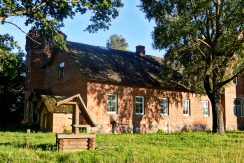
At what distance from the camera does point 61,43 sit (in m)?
19.9

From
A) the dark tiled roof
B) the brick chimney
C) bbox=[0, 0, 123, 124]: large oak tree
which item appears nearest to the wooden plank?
bbox=[0, 0, 123, 124]: large oak tree

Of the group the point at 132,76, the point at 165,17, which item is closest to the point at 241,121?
the point at 132,76

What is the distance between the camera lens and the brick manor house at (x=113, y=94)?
27797 millimetres

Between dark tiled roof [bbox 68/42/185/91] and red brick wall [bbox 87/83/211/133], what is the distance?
0.65 meters

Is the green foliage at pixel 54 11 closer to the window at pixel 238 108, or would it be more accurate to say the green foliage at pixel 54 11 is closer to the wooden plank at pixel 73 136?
the wooden plank at pixel 73 136

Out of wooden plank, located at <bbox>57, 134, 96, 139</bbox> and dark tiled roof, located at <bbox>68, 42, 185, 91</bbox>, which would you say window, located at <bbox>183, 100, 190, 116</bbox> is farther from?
wooden plank, located at <bbox>57, 134, 96, 139</bbox>

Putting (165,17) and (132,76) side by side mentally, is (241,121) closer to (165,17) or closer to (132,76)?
(132,76)

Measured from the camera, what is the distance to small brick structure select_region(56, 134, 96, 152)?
44.4 ft

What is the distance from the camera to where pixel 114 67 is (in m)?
31.3

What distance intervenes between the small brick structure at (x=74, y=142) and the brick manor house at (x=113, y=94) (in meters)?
12.0

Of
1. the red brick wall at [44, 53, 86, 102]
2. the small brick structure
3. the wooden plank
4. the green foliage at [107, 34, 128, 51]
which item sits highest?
the green foliage at [107, 34, 128, 51]

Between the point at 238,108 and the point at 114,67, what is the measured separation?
53.8ft

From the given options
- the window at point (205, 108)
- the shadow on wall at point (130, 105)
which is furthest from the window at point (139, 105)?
the window at point (205, 108)

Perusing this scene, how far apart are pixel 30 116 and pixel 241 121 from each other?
905 inches
